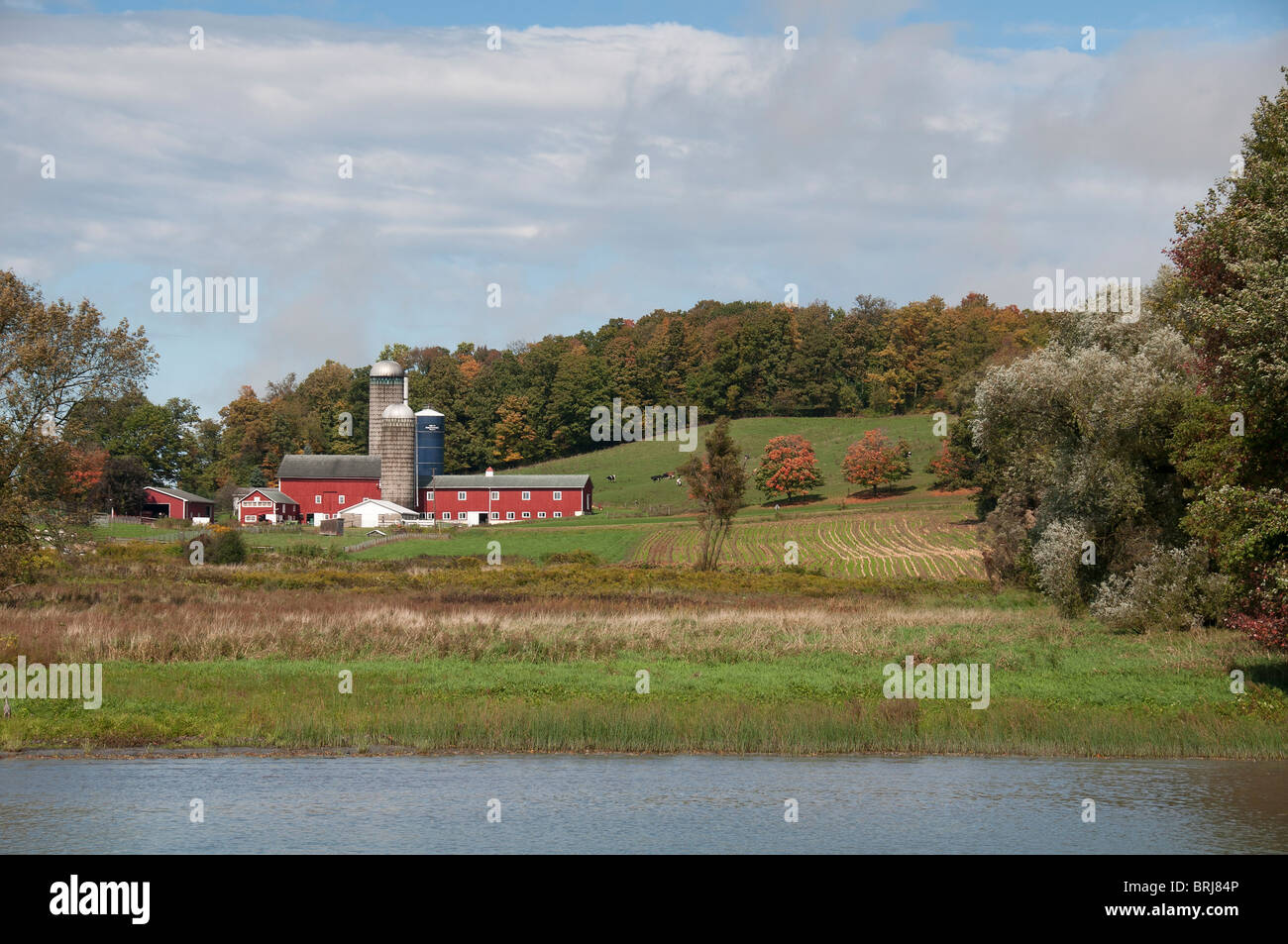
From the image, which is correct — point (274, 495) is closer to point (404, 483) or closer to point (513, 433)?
point (404, 483)

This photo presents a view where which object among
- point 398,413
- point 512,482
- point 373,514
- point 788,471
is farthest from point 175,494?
point 788,471

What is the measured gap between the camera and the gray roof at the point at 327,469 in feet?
431

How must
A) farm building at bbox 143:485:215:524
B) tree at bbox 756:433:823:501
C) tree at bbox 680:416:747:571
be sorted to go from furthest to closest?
farm building at bbox 143:485:215:524 → tree at bbox 756:433:823:501 → tree at bbox 680:416:747:571

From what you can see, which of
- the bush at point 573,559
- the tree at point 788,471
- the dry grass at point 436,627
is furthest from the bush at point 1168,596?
the tree at point 788,471

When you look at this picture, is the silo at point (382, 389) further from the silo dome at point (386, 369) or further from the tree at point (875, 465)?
the tree at point (875, 465)

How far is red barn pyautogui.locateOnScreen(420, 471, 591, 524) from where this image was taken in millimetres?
120500

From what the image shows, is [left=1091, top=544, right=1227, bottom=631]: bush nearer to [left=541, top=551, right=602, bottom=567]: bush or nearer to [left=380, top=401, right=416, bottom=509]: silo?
[left=541, top=551, right=602, bottom=567]: bush

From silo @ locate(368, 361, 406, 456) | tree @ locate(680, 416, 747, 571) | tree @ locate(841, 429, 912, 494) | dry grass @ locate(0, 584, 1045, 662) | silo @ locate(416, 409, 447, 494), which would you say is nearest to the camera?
dry grass @ locate(0, 584, 1045, 662)

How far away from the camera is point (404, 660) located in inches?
1227

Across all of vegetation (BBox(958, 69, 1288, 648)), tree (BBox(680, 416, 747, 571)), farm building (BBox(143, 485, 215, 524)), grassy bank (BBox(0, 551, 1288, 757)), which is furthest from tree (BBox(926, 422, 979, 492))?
farm building (BBox(143, 485, 215, 524))

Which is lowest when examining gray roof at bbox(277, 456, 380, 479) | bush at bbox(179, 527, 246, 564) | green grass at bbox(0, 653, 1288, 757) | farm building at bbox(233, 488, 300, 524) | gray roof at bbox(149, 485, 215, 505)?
green grass at bbox(0, 653, 1288, 757)

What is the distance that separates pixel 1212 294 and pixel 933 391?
134102 millimetres

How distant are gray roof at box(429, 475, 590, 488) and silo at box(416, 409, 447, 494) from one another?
8.07m
